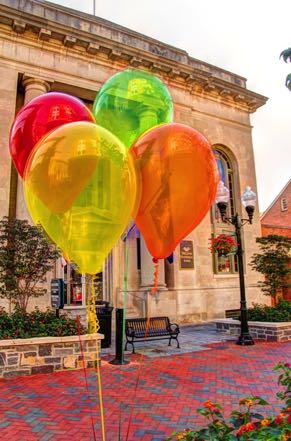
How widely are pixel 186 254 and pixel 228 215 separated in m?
3.87

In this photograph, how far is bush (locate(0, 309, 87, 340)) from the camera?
22.9 feet

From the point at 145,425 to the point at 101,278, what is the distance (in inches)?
396

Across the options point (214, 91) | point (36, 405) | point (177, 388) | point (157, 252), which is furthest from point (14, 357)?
point (214, 91)

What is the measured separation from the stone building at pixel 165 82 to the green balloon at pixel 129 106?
853cm

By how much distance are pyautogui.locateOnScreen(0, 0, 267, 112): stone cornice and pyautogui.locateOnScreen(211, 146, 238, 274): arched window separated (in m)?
2.95

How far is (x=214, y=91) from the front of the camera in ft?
56.1

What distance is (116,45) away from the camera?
13.8 m

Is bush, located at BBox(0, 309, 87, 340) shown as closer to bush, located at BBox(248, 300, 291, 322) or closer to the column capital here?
bush, located at BBox(248, 300, 291, 322)

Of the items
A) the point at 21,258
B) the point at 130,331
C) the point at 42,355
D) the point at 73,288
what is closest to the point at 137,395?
the point at 42,355

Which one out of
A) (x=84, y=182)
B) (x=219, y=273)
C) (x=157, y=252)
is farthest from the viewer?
(x=219, y=273)

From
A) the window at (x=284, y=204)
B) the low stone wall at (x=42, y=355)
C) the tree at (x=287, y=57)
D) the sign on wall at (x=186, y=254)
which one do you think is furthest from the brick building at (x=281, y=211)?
the tree at (x=287, y=57)

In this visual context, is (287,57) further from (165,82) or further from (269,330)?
(165,82)

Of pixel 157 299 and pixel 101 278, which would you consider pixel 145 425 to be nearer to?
pixel 157 299

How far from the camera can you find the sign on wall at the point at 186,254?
14328 millimetres
